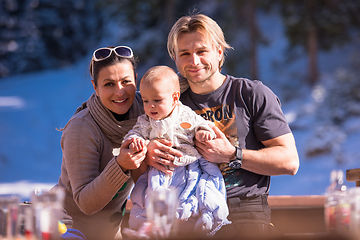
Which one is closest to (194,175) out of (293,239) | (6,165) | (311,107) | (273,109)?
(273,109)

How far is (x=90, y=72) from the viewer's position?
246 cm

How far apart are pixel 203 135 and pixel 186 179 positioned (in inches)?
9.8

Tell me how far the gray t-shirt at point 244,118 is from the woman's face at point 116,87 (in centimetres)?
40

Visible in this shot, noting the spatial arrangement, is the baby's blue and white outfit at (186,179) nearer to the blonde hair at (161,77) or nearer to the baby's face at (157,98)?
the baby's face at (157,98)

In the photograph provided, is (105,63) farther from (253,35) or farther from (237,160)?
(253,35)

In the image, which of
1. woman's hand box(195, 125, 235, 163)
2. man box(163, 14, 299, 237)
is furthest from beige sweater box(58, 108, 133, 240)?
man box(163, 14, 299, 237)

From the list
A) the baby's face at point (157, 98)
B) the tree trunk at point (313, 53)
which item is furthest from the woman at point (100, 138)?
the tree trunk at point (313, 53)

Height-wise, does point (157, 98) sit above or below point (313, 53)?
below

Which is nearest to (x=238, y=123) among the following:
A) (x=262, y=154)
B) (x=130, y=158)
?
(x=262, y=154)

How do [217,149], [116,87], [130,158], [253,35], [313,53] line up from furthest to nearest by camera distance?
[253,35]
[313,53]
[116,87]
[217,149]
[130,158]

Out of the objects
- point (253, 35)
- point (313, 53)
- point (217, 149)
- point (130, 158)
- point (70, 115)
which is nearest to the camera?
point (130, 158)

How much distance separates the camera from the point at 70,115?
14.8 m

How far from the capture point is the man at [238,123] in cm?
220

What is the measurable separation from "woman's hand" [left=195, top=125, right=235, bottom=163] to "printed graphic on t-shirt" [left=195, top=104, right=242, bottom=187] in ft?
0.51
